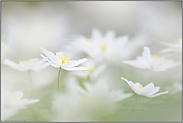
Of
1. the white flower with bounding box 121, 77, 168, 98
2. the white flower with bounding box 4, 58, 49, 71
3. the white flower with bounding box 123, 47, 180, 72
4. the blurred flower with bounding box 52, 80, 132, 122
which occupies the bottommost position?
the blurred flower with bounding box 52, 80, 132, 122

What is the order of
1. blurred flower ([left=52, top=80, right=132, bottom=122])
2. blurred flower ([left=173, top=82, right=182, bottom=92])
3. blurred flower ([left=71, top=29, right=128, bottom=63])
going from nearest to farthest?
blurred flower ([left=52, top=80, right=132, bottom=122]) < blurred flower ([left=173, top=82, right=182, bottom=92]) < blurred flower ([left=71, top=29, right=128, bottom=63])

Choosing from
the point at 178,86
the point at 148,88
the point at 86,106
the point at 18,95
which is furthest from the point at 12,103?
the point at 178,86

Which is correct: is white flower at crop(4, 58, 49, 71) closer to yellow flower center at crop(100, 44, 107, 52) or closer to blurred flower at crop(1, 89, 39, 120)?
blurred flower at crop(1, 89, 39, 120)

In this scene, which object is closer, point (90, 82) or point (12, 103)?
point (12, 103)

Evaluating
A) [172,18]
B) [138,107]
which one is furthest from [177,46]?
[172,18]

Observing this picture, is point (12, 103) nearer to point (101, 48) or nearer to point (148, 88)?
point (148, 88)

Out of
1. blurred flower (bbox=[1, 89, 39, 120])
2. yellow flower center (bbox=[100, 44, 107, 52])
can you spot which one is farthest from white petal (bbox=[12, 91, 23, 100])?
yellow flower center (bbox=[100, 44, 107, 52])

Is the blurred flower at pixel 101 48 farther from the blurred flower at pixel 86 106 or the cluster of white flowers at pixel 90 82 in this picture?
the blurred flower at pixel 86 106

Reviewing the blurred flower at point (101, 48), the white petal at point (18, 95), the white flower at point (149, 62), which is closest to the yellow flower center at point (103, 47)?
the blurred flower at point (101, 48)

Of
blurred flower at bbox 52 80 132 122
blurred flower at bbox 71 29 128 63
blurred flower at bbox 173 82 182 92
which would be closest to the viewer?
blurred flower at bbox 52 80 132 122
